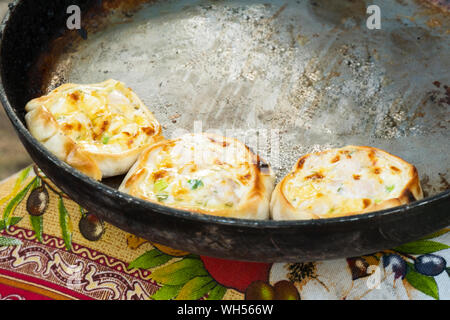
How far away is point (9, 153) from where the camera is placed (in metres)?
3.99

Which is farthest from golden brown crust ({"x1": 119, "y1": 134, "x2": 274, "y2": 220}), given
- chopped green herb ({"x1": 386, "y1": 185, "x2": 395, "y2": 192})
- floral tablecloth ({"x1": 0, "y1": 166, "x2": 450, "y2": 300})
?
chopped green herb ({"x1": 386, "y1": 185, "x2": 395, "y2": 192})

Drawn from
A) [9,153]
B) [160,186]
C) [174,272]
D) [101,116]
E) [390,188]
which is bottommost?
[9,153]

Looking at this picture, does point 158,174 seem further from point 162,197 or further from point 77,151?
point 77,151

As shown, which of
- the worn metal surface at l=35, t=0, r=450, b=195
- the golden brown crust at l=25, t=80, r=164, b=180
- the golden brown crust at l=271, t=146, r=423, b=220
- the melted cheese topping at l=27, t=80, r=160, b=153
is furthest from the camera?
the worn metal surface at l=35, t=0, r=450, b=195

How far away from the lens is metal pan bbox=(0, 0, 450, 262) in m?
1.92

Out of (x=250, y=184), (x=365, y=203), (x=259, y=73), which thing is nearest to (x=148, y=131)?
(x=250, y=184)

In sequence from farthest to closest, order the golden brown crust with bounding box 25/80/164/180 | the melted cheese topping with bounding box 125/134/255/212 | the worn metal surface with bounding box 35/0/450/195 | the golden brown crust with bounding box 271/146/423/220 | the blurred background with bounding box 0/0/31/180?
1. the blurred background with bounding box 0/0/31/180
2. the worn metal surface with bounding box 35/0/450/195
3. the golden brown crust with bounding box 25/80/164/180
4. the melted cheese topping with bounding box 125/134/255/212
5. the golden brown crust with bounding box 271/146/423/220

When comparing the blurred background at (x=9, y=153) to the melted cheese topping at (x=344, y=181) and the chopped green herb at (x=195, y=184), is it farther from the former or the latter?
the melted cheese topping at (x=344, y=181)

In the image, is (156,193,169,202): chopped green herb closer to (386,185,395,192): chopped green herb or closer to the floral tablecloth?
the floral tablecloth

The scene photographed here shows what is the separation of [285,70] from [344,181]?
34.2 inches

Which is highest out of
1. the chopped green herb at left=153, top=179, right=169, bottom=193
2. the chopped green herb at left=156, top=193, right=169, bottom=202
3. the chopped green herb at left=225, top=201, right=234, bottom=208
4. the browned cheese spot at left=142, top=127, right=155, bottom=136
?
the browned cheese spot at left=142, top=127, right=155, bottom=136

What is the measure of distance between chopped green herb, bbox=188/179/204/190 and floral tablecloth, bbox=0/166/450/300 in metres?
0.36

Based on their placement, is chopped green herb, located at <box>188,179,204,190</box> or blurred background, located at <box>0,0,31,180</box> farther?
blurred background, located at <box>0,0,31,180</box>

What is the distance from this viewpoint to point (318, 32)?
2822 mm
